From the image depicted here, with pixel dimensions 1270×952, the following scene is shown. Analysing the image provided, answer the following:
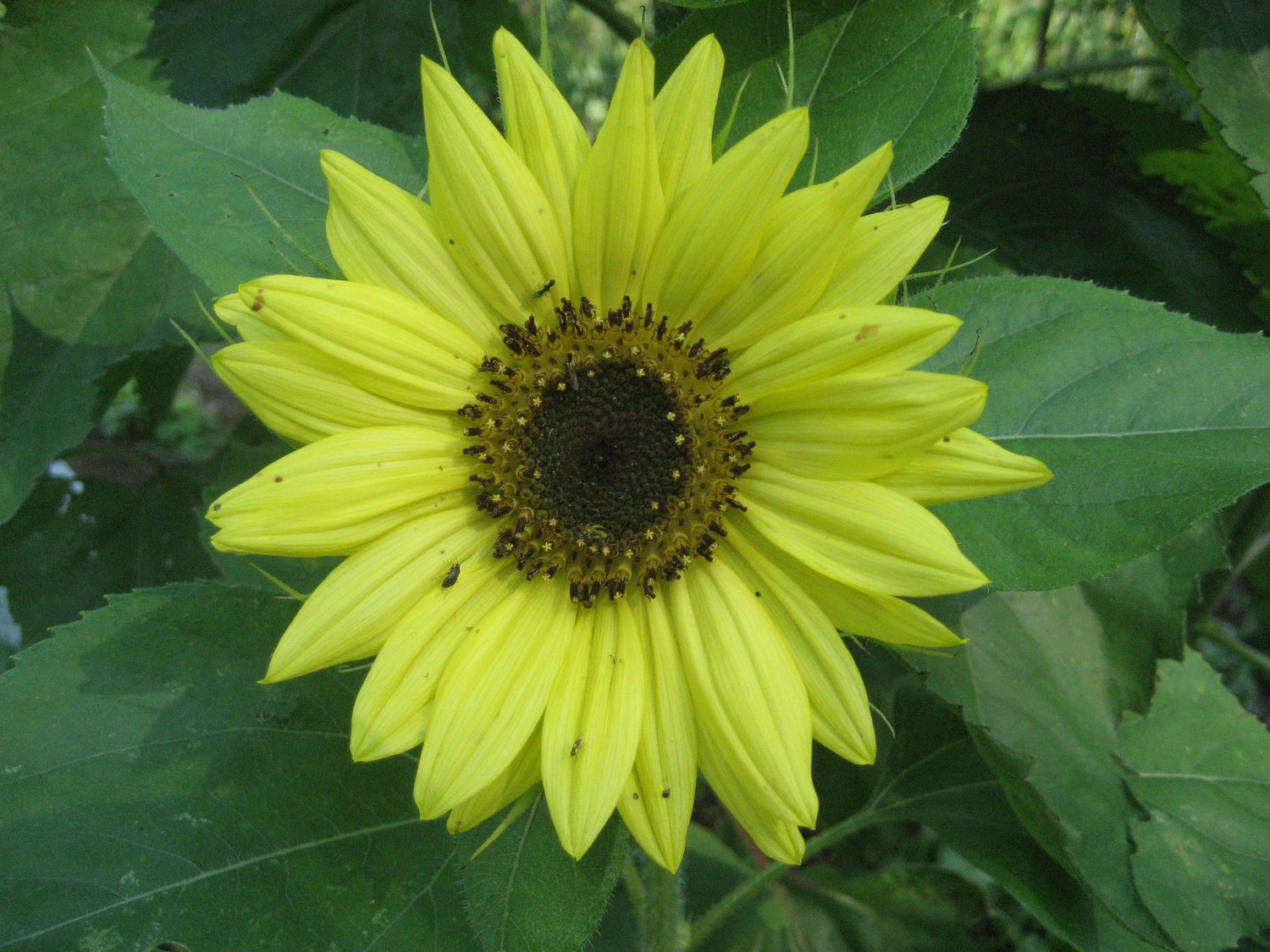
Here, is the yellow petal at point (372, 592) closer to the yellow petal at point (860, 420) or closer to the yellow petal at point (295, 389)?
the yellow petal at point (295, 389)

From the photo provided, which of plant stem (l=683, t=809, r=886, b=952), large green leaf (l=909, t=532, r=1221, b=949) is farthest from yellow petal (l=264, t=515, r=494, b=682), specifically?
plant stem (l=683, t=809, r=886, b=952)

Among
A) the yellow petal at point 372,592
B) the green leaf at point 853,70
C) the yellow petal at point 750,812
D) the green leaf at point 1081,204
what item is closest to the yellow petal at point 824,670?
the yellow petal at point 750,812

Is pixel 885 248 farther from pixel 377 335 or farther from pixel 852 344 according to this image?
pixel 377 335

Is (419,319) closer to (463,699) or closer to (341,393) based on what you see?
(341,393)

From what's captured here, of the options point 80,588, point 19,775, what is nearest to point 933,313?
point 19,775

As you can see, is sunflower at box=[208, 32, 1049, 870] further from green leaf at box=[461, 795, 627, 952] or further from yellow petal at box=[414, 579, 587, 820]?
green leaf at box=[461, 795, 627, 952]

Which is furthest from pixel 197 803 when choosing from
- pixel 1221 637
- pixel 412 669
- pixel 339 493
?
pixel 1221 637
